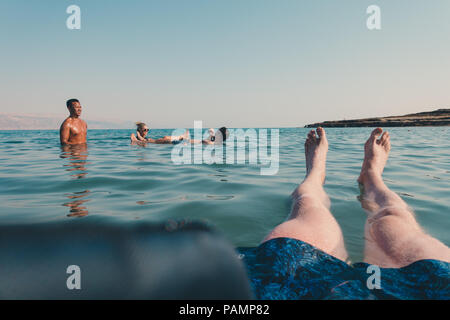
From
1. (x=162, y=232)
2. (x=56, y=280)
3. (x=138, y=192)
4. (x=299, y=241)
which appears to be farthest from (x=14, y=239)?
(x=299, y=241)

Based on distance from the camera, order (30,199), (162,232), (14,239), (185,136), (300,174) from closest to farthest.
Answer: (14,239) < (162,232) < (30,199) < (300,174) < (185,136)

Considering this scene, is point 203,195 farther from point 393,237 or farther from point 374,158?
point 374,158

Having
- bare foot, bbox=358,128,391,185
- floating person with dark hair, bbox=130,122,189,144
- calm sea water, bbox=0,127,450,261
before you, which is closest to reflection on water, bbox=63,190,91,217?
calm sea water, bbox=0,127,450,261

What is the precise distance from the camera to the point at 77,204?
7.11 feet

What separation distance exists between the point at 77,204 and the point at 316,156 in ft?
9.22

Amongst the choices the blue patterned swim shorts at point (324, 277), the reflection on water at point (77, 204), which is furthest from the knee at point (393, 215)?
the reflection on water at point (77, 204)

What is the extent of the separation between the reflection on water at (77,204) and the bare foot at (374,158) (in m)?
2.92

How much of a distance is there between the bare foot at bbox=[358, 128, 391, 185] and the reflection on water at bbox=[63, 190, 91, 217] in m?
2.92

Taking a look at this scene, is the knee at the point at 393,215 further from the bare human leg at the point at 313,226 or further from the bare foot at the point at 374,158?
the bare foot at the point at 374,158

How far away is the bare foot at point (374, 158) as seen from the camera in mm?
2746

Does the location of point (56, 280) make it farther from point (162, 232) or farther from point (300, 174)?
point (300, 174)

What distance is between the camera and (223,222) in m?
1.86

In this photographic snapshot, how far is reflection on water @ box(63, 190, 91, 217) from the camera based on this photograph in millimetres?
1942
